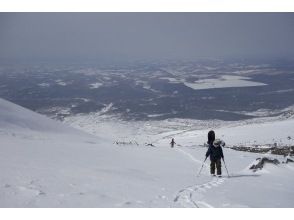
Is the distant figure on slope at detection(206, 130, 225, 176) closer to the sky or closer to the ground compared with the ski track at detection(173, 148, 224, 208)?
A: closer to the sky

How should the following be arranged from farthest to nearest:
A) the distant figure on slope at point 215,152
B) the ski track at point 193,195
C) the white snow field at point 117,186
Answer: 1. the distant figure on slope at point 215,152
2. the ski track at point 193,195
3. the white snow field at point 117,186

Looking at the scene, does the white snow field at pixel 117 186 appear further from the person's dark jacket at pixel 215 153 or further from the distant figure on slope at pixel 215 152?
the person's dark jacket at pixel 215 153

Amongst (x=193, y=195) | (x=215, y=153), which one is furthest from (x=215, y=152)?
(x=193, y=195)

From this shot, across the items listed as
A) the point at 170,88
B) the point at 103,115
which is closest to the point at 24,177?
Result: the point at 103,115

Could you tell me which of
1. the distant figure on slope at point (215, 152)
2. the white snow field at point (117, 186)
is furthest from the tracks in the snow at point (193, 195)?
the distant figure on slope at point (215, 152)

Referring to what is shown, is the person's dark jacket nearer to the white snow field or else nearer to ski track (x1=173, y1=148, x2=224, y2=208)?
the white snow field

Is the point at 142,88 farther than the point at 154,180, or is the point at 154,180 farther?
the point at 142,88

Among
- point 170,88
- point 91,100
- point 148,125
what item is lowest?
point 148,125

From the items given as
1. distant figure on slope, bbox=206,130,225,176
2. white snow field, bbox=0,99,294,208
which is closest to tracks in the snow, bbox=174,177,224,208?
white snow field, bbox=0,99,294,208

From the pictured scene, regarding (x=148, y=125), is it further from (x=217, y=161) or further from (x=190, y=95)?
(x=217, y=161)

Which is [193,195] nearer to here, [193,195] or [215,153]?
[193,195]

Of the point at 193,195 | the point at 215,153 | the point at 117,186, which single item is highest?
the point at 215,153
